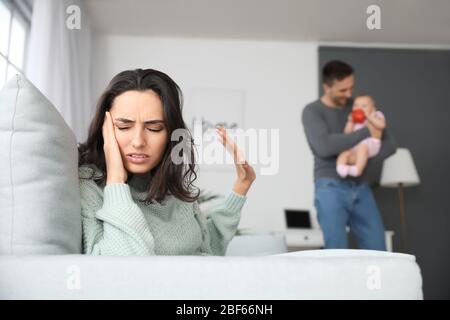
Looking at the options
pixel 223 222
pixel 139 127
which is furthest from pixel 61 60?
pixel 139 127

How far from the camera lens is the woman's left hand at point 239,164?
117 centimetres

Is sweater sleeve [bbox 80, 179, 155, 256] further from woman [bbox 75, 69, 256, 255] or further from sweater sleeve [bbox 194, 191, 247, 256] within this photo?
sweater sleeve [bbox 194, 191, 247, 256]

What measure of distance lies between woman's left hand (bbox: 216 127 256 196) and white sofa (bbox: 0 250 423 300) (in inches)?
20.8

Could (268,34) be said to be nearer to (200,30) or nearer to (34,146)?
(200,30)

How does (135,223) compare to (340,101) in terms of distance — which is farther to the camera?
(340,101)

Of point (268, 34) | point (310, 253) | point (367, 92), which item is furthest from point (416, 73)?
point (310, 253)

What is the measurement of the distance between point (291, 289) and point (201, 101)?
3.46 meters

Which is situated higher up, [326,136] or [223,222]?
[326,136]

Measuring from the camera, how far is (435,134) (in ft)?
13.7

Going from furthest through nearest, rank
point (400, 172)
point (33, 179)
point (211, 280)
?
point (400, 172) < point (33, 179) < point (211, 280)

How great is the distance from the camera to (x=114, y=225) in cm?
93

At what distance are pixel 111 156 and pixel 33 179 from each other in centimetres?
22

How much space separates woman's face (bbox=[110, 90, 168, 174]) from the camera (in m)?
1.04

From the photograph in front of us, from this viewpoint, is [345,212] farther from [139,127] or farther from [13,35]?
[13,35]
